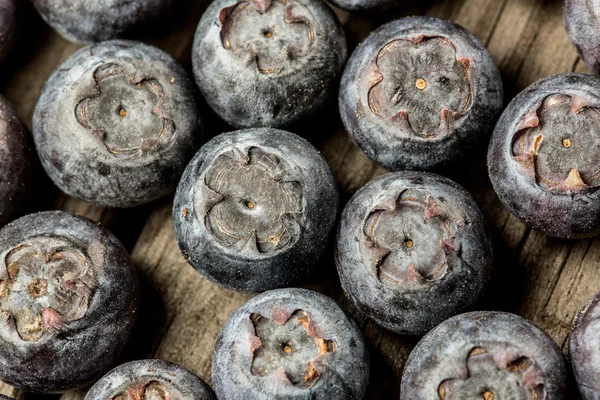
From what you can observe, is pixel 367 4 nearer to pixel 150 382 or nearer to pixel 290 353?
pixel 290 353

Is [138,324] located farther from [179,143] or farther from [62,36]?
[62,36]

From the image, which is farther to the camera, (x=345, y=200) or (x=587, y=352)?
(x=345, y=200)

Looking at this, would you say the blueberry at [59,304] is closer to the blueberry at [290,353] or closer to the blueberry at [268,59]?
the blueberry at [290,353]

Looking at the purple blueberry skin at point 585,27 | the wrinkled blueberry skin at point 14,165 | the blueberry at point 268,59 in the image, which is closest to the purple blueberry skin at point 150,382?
the wrinkled blueberry skin at point 14,165

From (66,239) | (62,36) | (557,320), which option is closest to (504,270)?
(557,320)

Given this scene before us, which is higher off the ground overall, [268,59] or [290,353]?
[268,59]

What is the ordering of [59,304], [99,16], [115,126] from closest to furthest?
[59,304] < [115,126] < [99,16]

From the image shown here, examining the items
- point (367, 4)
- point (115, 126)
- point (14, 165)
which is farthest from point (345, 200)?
point (14, 165)

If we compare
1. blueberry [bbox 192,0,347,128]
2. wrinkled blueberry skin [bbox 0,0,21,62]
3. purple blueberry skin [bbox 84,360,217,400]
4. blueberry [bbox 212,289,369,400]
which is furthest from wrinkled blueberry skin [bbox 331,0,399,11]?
purple blueberry skin [bbox 84,360,217,400]
